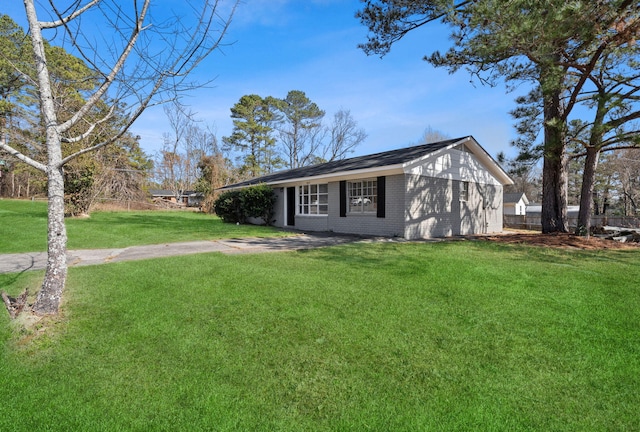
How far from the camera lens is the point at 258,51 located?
19.9ft

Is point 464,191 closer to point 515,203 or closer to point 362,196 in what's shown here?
point 362,196

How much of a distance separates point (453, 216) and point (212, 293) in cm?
1144

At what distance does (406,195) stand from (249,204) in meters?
8.13

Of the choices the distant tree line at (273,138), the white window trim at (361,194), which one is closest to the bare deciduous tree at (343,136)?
the distant tree line at (273,138)

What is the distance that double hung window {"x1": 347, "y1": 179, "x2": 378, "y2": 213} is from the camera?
12.5 metres

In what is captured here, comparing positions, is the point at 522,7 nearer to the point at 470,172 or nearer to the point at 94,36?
the point at 94,36

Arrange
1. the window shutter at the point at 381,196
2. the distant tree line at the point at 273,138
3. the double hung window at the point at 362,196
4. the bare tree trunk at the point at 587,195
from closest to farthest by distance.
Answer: the bare tree trunk at the point at 587,195
the window shutter at the point at 381,196
the double hung window at the point at 362,196
the distant tree line at the point at 273,138

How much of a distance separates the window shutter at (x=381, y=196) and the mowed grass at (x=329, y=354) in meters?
6.62

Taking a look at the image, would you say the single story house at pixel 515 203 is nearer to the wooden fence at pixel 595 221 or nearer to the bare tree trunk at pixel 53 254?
the wooden fence at pixel 595 221

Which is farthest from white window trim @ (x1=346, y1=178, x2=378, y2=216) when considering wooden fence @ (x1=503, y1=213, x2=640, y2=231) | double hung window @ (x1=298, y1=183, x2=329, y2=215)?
wooden fence @ (x1=503, y1=213, x2=640, y2=231)

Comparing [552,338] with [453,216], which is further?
[453,216]

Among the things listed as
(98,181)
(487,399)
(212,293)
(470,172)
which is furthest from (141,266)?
(98,181)

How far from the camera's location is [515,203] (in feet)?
126

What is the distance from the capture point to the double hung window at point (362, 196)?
492 inches
